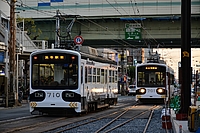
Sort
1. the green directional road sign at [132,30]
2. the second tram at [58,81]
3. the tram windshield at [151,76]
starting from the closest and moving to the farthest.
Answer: the second tram at [58,81] < the tram windshield at [151,76] < the green directional road sign at [132,30]

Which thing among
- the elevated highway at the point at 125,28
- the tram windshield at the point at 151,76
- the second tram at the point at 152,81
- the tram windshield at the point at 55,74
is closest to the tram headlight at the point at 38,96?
the tram windshield at the point at 55,74

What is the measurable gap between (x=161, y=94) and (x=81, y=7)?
1454cm

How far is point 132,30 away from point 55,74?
Answer: 2302 cm

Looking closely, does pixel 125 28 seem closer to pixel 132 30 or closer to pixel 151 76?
pixel 132 30

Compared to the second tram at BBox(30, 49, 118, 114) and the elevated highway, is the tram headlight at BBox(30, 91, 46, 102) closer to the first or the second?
the second tram at BBox(30, 49, 118, 114)

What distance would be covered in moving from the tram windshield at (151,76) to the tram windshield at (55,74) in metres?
12.9

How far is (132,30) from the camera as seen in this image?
4244 cm

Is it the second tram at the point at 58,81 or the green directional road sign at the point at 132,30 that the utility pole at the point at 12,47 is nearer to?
the second tram at the point at 58,81

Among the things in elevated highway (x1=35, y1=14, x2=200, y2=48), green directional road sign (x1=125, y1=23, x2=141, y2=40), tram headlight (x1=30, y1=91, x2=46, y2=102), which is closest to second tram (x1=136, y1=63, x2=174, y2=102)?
elevated highway (x1=35, y1=14, x2=200, y2=48)

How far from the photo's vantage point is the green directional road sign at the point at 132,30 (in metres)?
42.2

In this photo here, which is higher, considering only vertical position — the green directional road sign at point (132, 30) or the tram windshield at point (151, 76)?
the green directional road sign at point (132, 30)

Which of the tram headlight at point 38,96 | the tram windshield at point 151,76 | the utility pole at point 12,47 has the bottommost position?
the tram headlight at point 38,96

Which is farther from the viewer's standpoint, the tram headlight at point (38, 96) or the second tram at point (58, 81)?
the tram headlight at point (38, 96)

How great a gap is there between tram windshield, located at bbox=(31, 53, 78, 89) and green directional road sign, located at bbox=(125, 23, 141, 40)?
72.9ft
